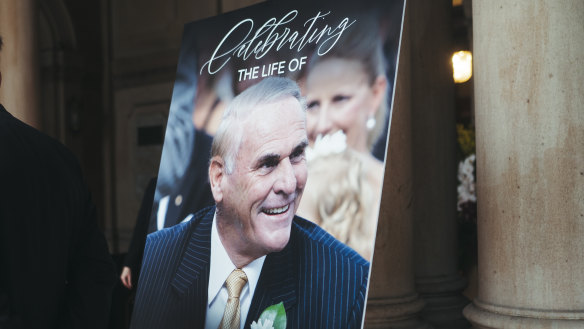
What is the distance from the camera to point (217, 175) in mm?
2789

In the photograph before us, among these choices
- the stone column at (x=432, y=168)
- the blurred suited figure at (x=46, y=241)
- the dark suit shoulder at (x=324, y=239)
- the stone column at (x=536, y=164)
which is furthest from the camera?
the stone column at (x=432, y=168)

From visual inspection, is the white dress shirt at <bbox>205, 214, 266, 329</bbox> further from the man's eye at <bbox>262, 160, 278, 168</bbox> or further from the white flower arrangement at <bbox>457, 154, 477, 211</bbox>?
the white flower arrangement at <bbox>457, 154, 477, 211</bbox>

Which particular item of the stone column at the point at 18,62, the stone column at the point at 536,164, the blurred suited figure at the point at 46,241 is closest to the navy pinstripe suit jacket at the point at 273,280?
the blurred suited figure at the point at 46,241

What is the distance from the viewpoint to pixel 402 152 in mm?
3729

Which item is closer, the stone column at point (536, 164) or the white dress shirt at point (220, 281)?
the white dress shirt at point (220, 281)

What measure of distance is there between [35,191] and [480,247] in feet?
6.66

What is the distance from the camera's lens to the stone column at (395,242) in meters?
3.67

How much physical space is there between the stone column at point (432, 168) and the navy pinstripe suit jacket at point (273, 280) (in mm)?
2240

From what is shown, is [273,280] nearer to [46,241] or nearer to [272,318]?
[272,318]

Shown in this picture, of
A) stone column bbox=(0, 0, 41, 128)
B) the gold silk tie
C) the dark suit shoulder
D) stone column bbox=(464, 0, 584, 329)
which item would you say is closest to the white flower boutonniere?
the gold silk tie

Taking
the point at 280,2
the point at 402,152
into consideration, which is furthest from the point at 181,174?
the point at 402,152

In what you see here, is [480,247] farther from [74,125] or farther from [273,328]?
[74,125]

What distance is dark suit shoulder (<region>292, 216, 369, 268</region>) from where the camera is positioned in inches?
91.2

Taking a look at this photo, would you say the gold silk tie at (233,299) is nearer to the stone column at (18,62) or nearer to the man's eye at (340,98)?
the man's eye at (340,98)
